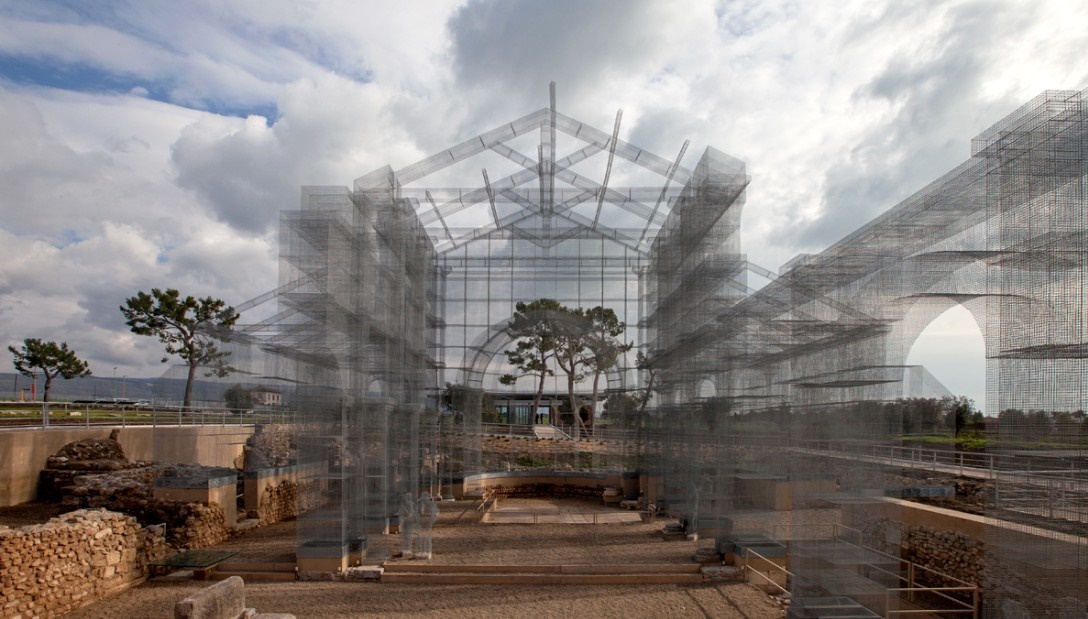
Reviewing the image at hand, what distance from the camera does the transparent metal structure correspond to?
5.35m

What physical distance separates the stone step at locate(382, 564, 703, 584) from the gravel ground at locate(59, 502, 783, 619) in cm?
21

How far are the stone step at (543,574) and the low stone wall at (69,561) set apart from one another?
4248 millimetres

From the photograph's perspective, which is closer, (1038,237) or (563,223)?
(1038,237)

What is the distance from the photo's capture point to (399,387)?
56.2ft

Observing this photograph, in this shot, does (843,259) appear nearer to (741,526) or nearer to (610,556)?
(741,526)

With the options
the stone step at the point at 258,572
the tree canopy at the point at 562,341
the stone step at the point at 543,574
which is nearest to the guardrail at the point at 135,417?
the stone step at the point at 258,572

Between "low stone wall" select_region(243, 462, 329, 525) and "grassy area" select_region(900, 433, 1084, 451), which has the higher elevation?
"grassy area" select_region(900, 433, 1084, 451)

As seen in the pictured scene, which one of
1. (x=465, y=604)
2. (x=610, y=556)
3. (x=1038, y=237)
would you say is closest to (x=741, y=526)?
(x=610, y=556)

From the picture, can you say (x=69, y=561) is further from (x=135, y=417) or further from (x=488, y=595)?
(x=135, y=417)

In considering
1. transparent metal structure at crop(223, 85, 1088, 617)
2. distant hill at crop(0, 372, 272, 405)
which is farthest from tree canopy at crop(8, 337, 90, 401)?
transparent metal structure at crop(223, 85, 1088, 617)

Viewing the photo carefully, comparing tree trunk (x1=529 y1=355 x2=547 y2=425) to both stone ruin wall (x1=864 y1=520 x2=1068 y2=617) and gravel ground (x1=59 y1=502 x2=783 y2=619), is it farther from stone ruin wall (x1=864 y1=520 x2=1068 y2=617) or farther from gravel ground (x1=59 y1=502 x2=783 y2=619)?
stone ruin wall (x1=864 y1=520 x2=1068 y2=617)

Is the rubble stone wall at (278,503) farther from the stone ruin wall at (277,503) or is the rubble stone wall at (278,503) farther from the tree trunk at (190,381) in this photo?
the tree trunk at (190,381)

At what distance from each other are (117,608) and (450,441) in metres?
13.1

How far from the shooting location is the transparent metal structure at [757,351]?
17.6 ft
